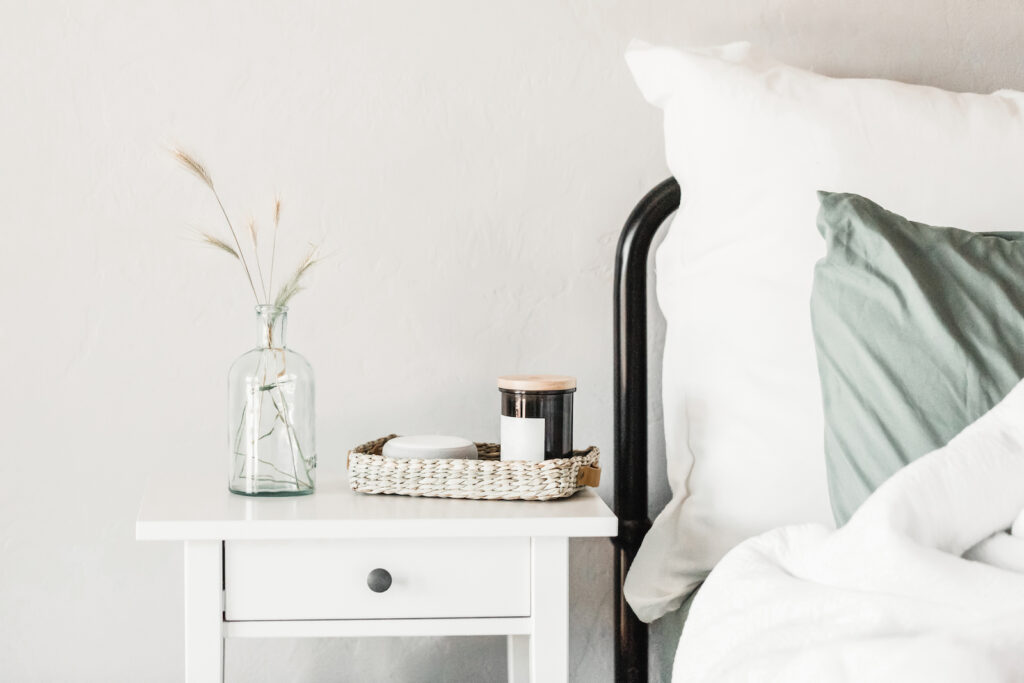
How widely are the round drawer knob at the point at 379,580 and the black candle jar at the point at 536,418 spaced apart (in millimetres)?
201

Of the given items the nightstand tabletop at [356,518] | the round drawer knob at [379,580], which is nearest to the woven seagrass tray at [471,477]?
the nightstand tabletop at [356,518]

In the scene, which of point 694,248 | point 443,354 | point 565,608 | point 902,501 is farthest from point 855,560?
point 443,354

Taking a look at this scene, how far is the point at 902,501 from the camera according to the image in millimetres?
702

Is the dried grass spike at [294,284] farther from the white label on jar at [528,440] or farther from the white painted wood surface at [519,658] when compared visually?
the white painted wood surface at [519,658]

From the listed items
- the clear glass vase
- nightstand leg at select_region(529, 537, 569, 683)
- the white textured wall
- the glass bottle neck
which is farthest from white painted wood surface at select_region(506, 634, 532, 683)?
the glass bottle neck

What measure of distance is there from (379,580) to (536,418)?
0.83 ft

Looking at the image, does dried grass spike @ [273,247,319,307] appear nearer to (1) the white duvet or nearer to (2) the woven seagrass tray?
(2) the woven seagrass tray

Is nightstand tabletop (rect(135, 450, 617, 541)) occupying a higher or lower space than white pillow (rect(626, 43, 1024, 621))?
lower

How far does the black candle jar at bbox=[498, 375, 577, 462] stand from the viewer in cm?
111

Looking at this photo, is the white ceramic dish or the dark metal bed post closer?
the white ceramic dish

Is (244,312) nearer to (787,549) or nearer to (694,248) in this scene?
(694,248)

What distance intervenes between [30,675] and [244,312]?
0.56 m

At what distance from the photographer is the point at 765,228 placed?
1136 millimetres

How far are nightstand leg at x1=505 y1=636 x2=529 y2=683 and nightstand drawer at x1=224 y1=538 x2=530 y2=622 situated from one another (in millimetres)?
269
